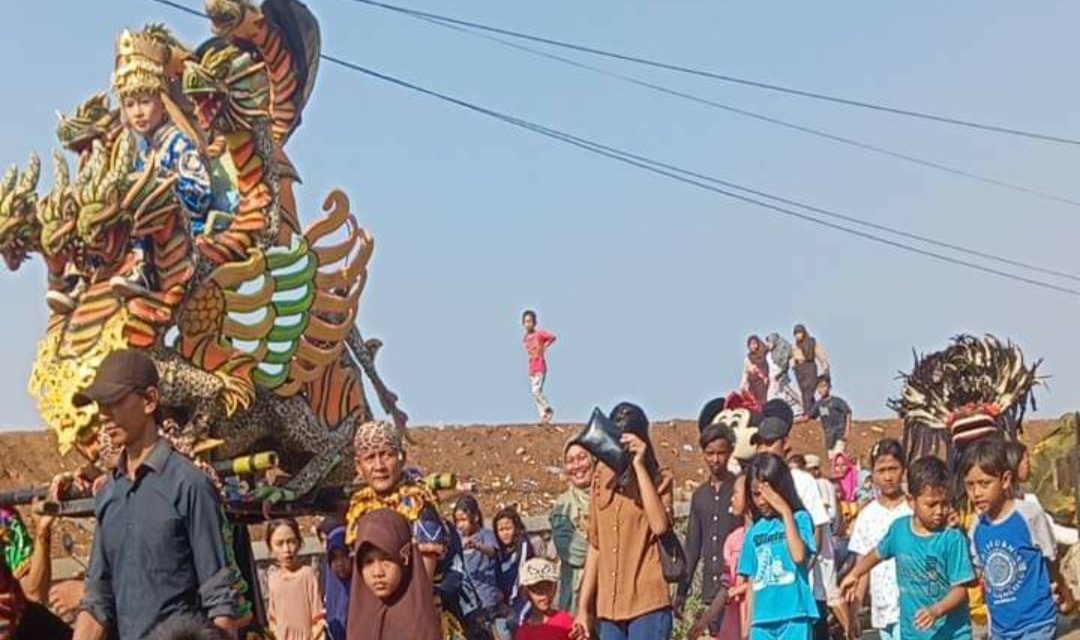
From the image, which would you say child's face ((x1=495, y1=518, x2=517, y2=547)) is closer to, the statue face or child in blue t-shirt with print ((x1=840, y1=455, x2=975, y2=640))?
child in blue t-shirt with print ((x1=840, y1=455, x2=975, y2=640))

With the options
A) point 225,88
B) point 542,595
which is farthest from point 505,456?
point 542,595

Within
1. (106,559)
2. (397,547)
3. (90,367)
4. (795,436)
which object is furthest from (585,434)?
(795,436)

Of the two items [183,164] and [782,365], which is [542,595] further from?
[782,365]

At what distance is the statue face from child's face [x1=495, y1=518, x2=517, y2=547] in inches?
160

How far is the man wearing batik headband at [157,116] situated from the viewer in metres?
13.1

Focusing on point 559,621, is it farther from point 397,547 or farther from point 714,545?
point 397,547

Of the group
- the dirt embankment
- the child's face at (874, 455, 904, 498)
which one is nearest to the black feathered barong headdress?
the child's face at (874, 455, 904, 498)

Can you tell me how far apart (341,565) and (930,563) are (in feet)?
8.51

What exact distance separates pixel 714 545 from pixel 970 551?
1705 millimetres

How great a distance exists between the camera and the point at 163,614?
17.3 ft

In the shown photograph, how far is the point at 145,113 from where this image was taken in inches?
518

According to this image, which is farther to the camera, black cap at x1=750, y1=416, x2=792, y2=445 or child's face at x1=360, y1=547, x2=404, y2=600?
black cap at x1=750, y1=416, x2=792, y2=445

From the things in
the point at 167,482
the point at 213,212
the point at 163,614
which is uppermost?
the point at 213,212

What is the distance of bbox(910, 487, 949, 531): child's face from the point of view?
8.34m
